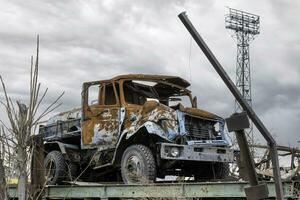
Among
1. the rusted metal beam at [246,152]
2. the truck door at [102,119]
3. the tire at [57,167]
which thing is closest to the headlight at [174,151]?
the truck door at [102,119]

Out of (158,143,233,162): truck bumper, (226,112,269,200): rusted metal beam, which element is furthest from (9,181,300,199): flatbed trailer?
(226,112,269,200): rusted metal beam

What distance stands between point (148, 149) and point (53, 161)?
2761mm

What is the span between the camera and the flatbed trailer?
17.3 ft

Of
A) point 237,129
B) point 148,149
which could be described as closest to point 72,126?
point 148,149

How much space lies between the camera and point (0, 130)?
152 inches

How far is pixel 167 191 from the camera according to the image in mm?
6348

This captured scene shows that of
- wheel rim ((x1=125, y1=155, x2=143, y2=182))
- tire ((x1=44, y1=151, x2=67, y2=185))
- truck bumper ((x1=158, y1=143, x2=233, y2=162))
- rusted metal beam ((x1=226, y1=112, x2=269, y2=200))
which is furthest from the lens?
tire ((x1=44, y1=151, x2=67, y2=185))

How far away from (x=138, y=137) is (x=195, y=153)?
111 cm

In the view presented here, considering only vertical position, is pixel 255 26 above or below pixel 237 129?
above

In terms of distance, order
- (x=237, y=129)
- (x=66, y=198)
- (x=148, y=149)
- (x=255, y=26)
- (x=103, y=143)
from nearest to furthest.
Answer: (x=237, y=129)
(x=66, y=198)
(x=148, y=149)
(x=103, y=143)
(x=255, y=26)

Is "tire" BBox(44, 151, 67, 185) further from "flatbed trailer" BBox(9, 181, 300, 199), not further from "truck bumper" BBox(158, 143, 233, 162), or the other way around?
"truck bumper" BBox(158, 143, 233, 162)

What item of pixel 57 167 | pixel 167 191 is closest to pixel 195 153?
pixel 167 191

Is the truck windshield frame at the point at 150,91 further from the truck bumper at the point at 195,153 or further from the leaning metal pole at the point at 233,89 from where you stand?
the leaning metal pole at the point at 233,89

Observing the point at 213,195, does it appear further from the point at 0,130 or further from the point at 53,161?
the point at 53,161
